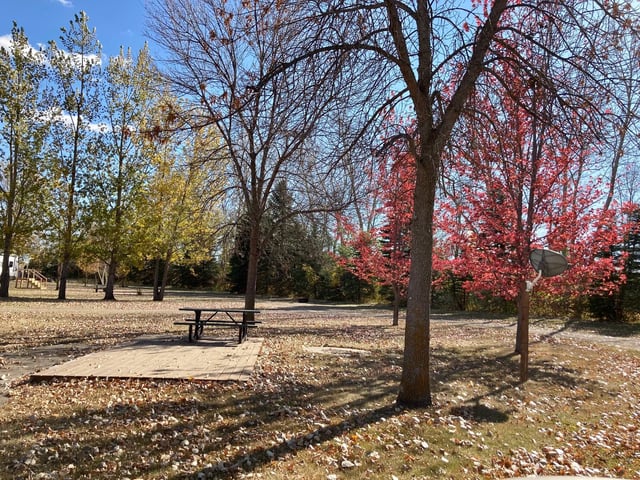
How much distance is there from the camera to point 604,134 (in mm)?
5848

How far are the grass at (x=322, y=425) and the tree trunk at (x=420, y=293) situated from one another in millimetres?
340

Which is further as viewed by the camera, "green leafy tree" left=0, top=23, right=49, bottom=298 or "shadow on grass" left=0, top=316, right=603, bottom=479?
"green leafy tree" left=0, top=23, right=49, bottom=298

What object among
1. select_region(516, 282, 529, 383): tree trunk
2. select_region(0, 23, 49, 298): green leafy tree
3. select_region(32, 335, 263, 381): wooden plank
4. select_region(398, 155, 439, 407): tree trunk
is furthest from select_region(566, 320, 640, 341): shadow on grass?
select_region(0, 23, 49, 298): green leafy tree

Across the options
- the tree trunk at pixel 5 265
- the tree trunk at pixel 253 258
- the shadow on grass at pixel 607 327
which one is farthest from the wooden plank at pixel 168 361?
the tree trunk at pixel 5 265

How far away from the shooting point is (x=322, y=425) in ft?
16.5

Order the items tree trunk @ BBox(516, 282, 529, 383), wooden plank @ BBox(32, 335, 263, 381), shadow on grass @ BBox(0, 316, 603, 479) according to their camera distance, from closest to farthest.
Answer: shadow on grass @ BBox(0, 316, 603, 479), wooden plank @ BBox(32, 335, 263, 381), tree trunk @ BBox(516, 282, 529, 383)

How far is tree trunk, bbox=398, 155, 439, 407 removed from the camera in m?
5.75

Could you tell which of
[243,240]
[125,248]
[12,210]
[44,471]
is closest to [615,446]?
[44,471]

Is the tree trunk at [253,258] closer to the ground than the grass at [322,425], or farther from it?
farther from it

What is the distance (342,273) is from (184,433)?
2786cm

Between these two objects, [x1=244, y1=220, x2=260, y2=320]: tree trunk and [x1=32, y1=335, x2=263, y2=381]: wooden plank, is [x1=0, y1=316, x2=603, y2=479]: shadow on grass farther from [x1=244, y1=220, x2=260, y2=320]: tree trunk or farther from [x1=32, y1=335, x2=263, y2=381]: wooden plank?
[x1=244, y1=220, x2=260, y2=320]: tree trunk

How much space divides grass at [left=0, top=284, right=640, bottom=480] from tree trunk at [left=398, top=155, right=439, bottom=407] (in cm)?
34

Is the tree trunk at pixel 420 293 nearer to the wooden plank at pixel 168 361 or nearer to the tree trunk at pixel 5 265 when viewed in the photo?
the wooden plank at pixel 168 361

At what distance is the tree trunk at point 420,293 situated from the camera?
18.9 ft
